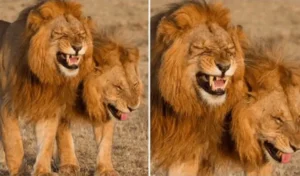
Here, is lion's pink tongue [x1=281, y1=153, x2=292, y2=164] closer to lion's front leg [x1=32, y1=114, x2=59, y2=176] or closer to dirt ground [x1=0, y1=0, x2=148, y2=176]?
dirt ground [x1=0, y1=0, x2=148, y2=176]

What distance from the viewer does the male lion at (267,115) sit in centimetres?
446

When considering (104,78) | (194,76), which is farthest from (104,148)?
(194,76)

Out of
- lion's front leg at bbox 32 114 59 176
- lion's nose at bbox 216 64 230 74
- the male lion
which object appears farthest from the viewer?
lion's front leg at bbox 32 114 59 176

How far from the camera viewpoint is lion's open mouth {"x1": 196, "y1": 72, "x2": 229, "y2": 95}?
438 cm

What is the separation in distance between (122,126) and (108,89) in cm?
24

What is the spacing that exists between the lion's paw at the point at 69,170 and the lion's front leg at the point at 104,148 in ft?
0.43

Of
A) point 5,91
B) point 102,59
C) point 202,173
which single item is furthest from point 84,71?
point 202,173

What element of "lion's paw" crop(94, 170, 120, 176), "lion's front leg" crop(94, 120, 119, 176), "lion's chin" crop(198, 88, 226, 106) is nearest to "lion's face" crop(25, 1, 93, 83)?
"lion's front leg" crop(94, 120, 119, 176)

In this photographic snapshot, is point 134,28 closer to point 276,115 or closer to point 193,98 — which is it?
point 193,98

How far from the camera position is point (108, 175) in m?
4.85

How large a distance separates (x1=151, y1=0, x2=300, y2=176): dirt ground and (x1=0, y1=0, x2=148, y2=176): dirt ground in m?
0.16

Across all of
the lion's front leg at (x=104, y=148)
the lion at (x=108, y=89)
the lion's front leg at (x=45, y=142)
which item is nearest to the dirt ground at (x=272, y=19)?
the lion at (x=108, y=89)

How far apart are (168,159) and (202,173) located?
210 mm

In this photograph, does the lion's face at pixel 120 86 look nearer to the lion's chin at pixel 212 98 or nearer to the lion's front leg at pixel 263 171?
the lion's chin at pixel 212 98
